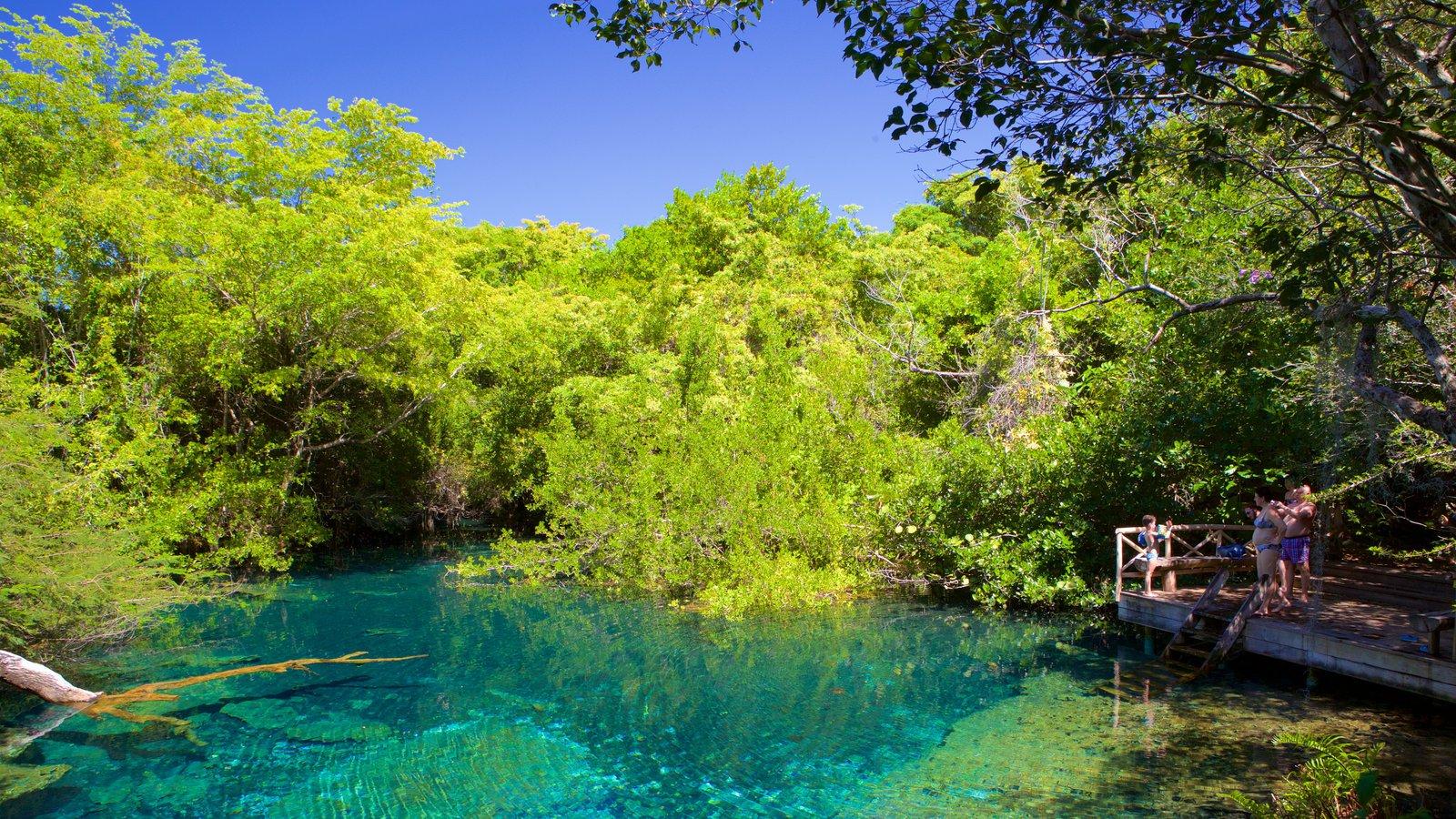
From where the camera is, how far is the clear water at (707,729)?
23.9 ft

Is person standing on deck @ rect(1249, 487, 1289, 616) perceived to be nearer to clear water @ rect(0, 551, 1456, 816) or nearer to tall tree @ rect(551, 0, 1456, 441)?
clear water @ rect(0, 551, 1456, 816)

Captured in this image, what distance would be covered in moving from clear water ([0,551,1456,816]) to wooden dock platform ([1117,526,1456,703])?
0.50 meters

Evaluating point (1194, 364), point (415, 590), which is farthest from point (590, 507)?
point (1194, 364)

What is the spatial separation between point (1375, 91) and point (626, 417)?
1437 centimetres

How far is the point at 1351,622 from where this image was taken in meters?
9.22

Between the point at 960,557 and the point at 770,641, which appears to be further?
the point at 960,557

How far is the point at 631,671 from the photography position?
11414 millimetres

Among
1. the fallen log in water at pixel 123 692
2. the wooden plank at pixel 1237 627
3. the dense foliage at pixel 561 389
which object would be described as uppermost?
the dense foliage at pixel 561 389

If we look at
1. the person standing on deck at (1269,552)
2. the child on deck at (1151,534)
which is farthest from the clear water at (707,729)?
the child on deck at (1151,534)

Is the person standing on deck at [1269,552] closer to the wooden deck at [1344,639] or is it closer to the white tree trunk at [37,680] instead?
the wooden deck at [1344,639]

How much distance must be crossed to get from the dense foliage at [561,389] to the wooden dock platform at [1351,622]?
1018 mm


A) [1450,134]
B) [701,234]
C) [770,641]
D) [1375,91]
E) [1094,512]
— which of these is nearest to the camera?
A: [1375,91]

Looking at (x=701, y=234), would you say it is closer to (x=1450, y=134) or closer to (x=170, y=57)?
(x=170, y=57)

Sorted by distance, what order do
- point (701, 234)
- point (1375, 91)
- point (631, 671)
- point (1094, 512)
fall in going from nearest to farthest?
point (1375, 91), point (631, 671), point (1094, 512), point (701, 234)
